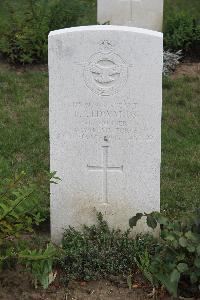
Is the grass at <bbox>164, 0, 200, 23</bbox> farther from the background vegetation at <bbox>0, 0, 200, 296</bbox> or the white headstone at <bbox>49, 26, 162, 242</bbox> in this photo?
the white headstone at <bbox>49, 26, 162, 242</bbox>

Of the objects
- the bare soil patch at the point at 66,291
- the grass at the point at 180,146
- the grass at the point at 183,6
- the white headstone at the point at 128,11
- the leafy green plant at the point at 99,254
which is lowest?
the bare soil patch at the point at 66,291

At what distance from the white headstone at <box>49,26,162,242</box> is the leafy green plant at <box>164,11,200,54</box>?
4.21m

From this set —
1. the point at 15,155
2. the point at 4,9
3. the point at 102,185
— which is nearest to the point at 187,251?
the point at 102,185

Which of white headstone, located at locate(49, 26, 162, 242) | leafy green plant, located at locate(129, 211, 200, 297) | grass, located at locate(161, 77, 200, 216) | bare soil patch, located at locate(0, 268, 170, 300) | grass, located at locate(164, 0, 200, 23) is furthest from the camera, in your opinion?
grass, located at locate(164, 0, 200, 23)

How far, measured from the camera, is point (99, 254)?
4816 millimetres

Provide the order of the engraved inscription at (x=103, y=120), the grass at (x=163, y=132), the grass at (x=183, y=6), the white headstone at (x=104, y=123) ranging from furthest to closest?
the grass at (x=183, y=6) → the grass at (x=163, y=132) → the engraved inscription at (x=103, y=120) → the white headstone at (x=104, y=123)

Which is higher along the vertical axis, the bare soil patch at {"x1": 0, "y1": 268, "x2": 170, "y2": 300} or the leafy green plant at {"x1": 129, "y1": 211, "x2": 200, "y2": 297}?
the leafy green plant at {"x1": 129, "y1": 211, "x2": 200, "y2": 297}

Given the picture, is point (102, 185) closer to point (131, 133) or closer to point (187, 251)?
point (131, 133)

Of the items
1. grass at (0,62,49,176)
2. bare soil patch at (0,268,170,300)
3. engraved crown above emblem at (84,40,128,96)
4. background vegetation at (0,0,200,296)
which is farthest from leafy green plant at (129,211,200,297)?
grass at (0,62,49,176)

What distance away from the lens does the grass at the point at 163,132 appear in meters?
6.11

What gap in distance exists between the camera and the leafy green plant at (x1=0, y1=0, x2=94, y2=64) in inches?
333

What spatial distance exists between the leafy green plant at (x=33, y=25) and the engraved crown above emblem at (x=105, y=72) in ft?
12.2

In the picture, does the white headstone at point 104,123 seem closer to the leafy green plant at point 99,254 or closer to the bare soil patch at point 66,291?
the leafy green plant at point 99,254

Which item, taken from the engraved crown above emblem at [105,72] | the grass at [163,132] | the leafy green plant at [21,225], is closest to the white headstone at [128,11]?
the grass at [163,132]
